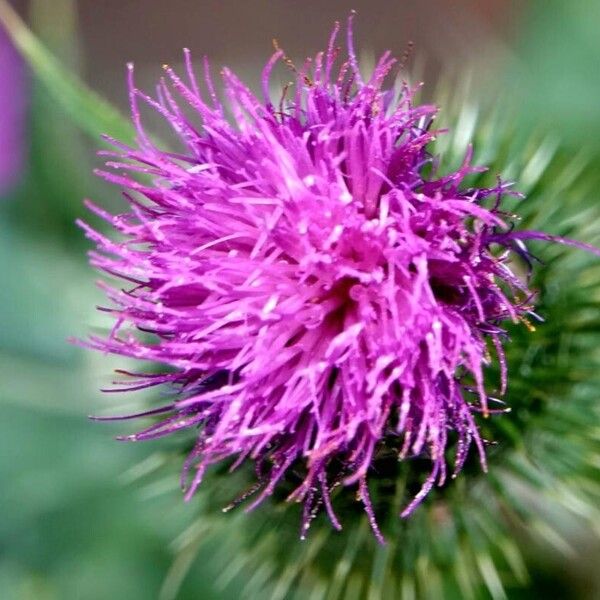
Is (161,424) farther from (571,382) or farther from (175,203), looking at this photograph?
(571,382)

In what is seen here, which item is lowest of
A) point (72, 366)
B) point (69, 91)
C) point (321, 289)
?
point (72, 366)

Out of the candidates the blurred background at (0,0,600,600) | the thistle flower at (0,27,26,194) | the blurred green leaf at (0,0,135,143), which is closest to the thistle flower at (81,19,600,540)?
the blurred green leaf at (0,0,135,143)

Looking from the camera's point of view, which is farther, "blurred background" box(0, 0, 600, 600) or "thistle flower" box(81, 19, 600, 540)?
"blurred background" box(0, 0, 600, 600)

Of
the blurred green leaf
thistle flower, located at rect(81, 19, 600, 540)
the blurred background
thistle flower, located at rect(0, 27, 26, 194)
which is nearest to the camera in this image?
thistle flower, located at rect(81, 19, 600, 540)

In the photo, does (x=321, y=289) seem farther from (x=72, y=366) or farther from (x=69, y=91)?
(x=72, y=366)

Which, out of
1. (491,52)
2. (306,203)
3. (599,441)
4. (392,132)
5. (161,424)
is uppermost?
(491,52)

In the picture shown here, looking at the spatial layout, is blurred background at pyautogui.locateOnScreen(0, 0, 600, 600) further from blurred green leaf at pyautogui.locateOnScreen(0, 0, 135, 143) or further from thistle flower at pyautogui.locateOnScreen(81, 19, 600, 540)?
thistle flower at pyautogui.locateOnScreen(81, 19, 600, 540)

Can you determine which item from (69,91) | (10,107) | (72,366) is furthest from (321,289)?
(10,107)

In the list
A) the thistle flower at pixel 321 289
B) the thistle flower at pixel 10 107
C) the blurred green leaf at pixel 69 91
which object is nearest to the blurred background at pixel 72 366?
the blurred green leaf at pixel 69 91

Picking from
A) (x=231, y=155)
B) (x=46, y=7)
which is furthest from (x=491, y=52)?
(x=231, y=155)
